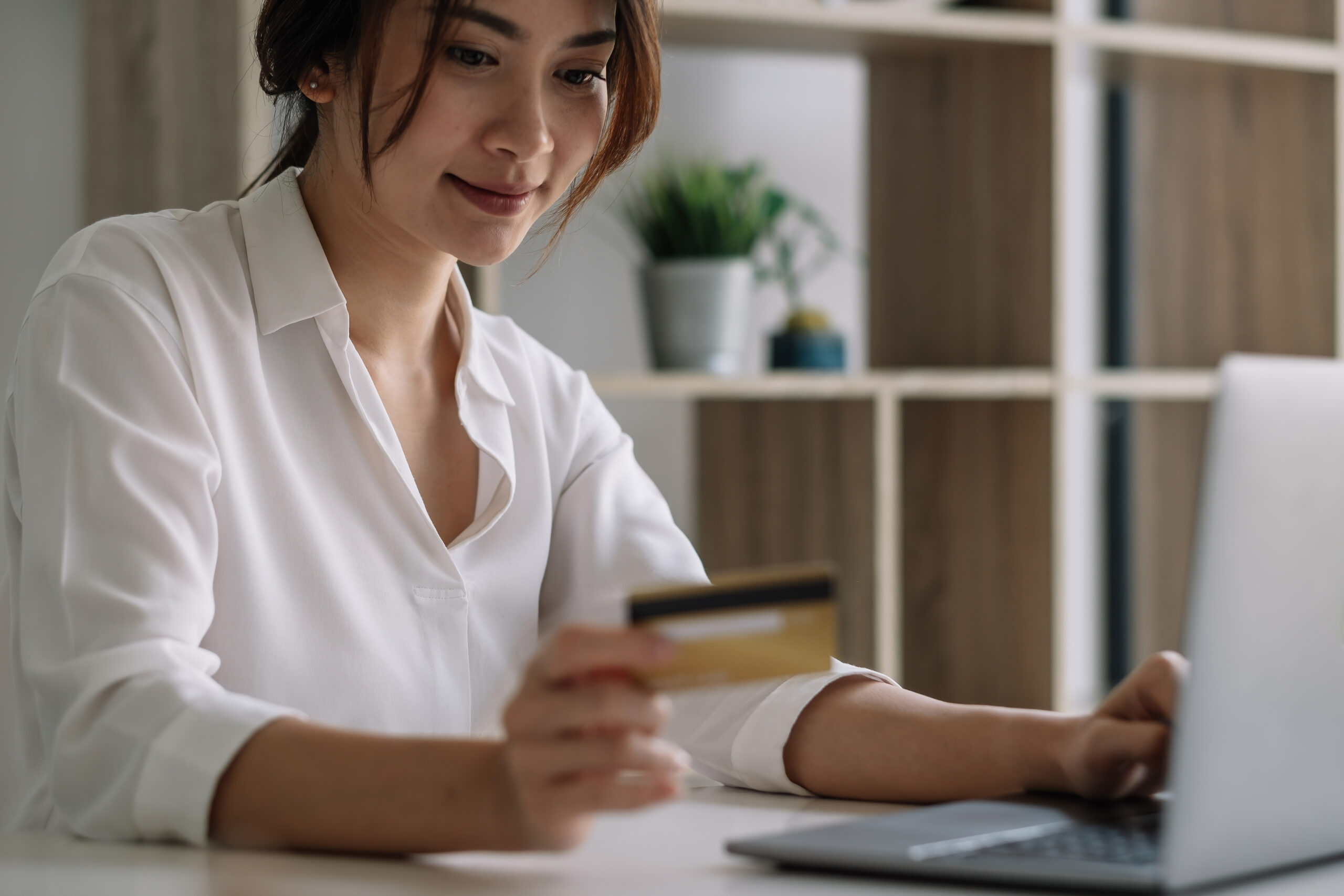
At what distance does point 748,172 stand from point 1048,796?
A: 128 cm

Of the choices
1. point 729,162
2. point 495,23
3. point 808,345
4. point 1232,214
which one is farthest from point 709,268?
point 1232,214

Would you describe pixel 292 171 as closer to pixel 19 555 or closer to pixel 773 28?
pixel 19 555

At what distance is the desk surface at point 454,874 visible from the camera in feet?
2.25

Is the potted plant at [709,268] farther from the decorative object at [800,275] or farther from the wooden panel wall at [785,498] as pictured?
the wooden panel wall at [785,498]

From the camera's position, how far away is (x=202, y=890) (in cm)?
68

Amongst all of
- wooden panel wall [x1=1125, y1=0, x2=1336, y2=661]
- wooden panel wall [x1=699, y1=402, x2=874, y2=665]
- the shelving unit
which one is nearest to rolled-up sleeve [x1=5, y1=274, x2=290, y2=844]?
the shelving unit

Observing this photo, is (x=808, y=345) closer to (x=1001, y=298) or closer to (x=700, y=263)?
(x=700, y=263)

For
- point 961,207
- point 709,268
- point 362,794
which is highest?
point 961,207

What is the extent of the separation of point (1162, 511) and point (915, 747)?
6.05 feet

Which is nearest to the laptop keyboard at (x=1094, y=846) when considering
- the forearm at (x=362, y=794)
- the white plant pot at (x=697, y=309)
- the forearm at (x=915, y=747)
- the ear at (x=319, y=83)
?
the forearm at (x=915, y=747)

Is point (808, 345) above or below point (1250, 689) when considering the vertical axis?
above

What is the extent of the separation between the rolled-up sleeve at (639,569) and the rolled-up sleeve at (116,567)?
29 cm

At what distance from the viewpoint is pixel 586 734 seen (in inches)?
25.9

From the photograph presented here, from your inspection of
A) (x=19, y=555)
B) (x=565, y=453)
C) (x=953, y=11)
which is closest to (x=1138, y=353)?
(x=953, y=11)
